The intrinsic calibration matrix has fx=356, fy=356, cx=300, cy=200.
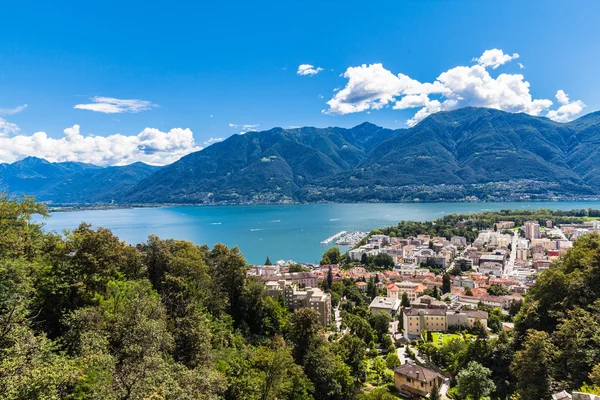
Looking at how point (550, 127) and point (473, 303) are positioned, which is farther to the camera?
point (550, 127)

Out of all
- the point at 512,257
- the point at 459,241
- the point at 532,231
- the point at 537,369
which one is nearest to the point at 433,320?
the point at 537,369

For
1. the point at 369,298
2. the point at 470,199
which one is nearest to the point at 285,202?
the point at 470,199

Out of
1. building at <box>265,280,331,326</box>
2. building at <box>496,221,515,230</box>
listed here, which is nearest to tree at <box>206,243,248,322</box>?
building at <box>265,280,331,326</box>

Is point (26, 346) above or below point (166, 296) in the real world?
above

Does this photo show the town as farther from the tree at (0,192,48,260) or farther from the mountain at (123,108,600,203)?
the mountain at (123,108,600,203)

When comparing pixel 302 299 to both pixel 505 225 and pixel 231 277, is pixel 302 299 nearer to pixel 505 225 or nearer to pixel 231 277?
pixel 231 277

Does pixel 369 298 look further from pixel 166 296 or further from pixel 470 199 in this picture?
pixel 470 199

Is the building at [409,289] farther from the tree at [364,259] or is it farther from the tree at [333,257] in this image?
the tree at [333,257]
